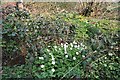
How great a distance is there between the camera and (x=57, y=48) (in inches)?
147

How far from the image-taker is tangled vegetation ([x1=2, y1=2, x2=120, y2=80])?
3.45 meters

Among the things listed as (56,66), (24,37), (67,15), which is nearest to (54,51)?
(56,66)

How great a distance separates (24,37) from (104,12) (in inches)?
84.7

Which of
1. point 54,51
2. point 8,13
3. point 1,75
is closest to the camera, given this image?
point 1,75

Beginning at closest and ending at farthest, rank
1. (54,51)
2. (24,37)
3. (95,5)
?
(54,51) < (24,37) < (95,5)

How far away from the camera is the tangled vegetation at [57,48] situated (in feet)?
11.3

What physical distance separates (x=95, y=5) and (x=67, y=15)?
0.83 metres

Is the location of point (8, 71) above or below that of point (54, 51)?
below

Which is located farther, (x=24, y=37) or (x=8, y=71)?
(x=24, y=37)

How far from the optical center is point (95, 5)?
5.39 meters

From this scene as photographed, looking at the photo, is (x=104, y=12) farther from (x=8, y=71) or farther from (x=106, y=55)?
(x=8, y=71)

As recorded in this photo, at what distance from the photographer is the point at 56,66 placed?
345cm

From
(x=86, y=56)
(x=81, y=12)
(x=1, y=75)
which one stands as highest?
(x=81, y=12)

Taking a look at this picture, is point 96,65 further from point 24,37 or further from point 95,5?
point 95,5
